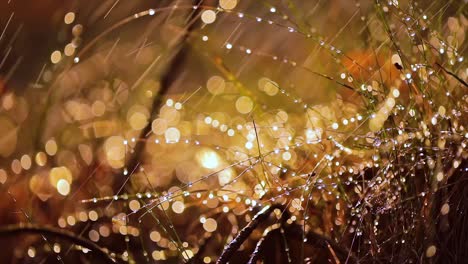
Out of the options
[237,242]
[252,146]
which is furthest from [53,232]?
[252,146]

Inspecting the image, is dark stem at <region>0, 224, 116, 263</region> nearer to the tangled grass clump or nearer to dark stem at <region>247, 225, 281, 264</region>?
the tangled grass clump

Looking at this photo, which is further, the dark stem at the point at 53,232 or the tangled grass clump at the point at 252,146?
the tangled grass clump at the point at 252,146

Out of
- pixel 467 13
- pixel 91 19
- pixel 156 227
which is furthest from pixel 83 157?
pixel 467 13

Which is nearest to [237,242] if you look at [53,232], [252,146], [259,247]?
[259,247]

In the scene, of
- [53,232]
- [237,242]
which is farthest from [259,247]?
[53,232]

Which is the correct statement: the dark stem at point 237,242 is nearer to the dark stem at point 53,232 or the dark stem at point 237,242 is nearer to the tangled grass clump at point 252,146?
the tangled grass clump at point 252,146

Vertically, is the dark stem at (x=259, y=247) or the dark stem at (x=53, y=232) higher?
the dark stem at (x=259, y=247)

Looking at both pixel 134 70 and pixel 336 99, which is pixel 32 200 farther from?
pixel 336 99

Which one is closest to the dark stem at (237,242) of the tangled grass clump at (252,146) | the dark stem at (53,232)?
the tangled grass clump at (252,146)

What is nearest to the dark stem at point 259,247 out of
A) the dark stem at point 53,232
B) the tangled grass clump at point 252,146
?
the tangled grass clump at point 252,146

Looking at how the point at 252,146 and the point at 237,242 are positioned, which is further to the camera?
the point at 252,146

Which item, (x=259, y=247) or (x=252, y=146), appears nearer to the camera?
(x=259, y=247)

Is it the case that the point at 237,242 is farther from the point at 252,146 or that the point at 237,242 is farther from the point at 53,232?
the point at 252,146

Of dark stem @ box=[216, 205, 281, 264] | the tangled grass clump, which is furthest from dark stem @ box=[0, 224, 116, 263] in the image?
dark stem @ box=[216, 205, 281, 264]
